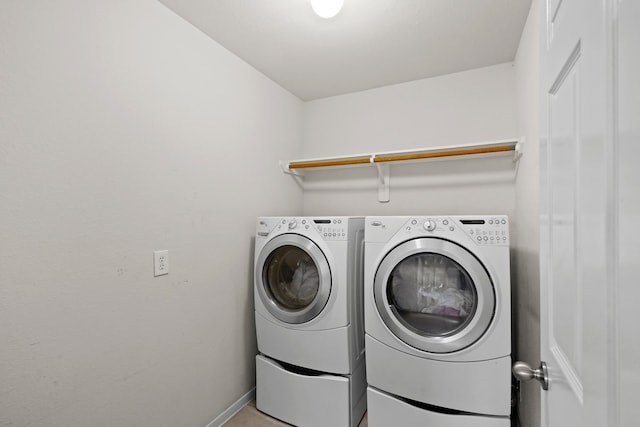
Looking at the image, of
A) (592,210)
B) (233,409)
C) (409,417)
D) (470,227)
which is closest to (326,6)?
(470,227)

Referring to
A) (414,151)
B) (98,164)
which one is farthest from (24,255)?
(414,151)

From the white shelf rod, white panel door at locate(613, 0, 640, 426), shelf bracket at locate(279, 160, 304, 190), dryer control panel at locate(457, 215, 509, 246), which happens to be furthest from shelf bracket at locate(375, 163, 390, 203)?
white panel door at locate(613, 0, 640, 426)

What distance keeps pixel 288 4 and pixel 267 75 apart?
84 cm

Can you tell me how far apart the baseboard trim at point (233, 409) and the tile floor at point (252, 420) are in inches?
0.9

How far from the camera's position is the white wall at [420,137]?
2.19 metres

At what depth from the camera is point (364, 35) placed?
1809 mm

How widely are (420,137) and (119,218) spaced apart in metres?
2.10

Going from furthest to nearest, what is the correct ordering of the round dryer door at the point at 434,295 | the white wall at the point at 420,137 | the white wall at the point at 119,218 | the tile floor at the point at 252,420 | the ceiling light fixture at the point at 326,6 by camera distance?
the white wall at the point at 420,137 < the tile floor at the point at 252,420 < the round dryer door at the point at 434,295 < the ceiling light fixture at the point at 326,6 < the white wall at the point at 119,218

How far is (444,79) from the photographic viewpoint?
2.34 m

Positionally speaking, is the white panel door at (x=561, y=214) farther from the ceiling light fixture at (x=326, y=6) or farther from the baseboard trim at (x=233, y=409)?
the baseboard trim at (x=233, y=409)

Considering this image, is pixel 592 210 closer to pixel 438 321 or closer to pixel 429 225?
pixel 429 225

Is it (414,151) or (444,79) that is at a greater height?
(444,79)

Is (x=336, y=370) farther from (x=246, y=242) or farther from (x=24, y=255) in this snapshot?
(x=24, y=255)

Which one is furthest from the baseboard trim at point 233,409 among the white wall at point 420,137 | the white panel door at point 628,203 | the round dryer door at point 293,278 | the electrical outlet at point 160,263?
the white panel door at point 628,203
